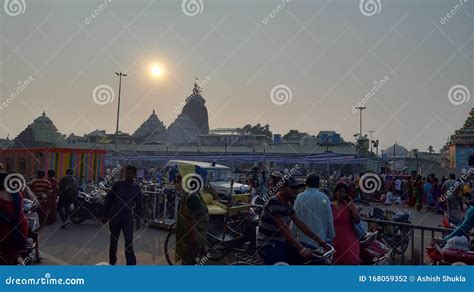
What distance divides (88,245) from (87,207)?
267cm

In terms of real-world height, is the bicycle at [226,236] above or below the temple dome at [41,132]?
below

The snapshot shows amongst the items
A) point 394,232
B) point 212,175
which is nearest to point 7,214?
point 394,232

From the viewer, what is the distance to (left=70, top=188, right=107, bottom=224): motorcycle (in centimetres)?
956

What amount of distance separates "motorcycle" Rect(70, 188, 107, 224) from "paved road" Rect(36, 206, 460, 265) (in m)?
0.18

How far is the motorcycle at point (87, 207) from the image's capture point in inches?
376

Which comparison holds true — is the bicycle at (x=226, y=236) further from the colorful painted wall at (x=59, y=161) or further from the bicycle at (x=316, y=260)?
the colorful painted wall at (x=59, y=161)

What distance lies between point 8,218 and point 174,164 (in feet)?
24.5

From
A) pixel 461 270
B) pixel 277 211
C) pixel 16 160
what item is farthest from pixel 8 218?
pixel 16 160

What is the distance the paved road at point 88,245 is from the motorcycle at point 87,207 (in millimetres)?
182

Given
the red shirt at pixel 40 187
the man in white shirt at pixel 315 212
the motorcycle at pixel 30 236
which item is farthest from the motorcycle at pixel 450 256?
the red shirt at pixel 40 187

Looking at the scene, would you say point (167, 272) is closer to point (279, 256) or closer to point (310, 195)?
point (279, 256)

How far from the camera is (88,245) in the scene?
722 cm

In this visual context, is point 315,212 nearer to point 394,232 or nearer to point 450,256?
point 450,256

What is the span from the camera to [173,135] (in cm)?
5675
